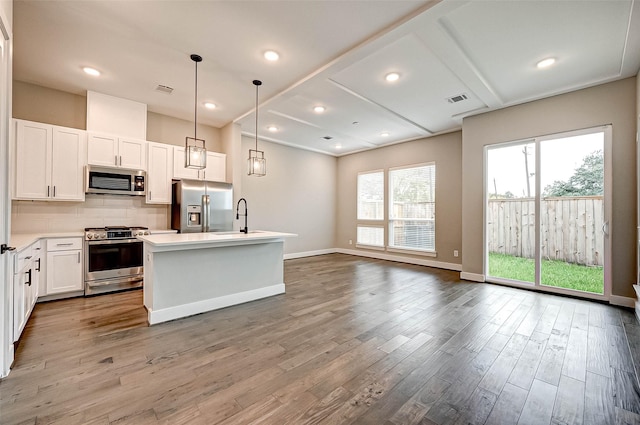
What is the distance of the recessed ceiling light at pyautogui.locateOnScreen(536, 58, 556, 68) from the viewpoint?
3.22 metres

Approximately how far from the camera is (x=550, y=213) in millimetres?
4199

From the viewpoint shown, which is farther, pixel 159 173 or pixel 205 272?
pixel 159 173

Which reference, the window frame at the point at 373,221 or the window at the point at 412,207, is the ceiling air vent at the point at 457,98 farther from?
the window frame at the point at 373,221

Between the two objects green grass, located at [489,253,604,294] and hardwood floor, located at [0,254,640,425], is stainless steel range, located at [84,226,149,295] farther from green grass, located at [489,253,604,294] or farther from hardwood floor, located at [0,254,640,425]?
green grass, located at [489,253,604,294]

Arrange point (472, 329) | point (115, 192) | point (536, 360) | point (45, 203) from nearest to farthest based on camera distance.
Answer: point (536, 360), point (472, 329), point (45, 203), point (115, 192)

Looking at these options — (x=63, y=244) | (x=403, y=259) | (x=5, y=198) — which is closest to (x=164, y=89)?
(x=63, y=244)

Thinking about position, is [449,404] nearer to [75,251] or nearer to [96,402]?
[96,402]

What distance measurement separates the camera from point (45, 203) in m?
3.99

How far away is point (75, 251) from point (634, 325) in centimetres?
692

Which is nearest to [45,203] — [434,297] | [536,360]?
[434,297]

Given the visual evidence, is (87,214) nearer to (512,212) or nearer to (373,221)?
(373,221)

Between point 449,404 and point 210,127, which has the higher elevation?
point 210,127

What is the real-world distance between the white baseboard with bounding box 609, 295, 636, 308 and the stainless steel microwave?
7.10 meters

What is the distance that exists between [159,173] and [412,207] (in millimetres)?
5510
